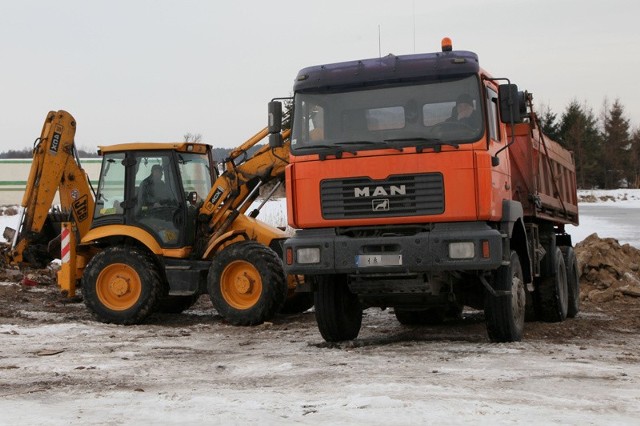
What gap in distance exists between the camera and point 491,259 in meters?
10.0

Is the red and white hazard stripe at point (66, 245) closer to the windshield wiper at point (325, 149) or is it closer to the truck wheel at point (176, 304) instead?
the truck wheel at point (176, 304)

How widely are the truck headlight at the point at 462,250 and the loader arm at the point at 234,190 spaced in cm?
486

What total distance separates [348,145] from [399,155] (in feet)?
1.84

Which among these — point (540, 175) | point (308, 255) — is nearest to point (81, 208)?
point (308, 255)

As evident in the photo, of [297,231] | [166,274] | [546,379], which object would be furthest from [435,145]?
[166,274]

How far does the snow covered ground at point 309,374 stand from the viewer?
6.96 meters

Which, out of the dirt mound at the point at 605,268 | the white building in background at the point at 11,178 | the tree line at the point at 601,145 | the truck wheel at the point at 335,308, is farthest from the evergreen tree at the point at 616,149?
the truck wheel at the point at 335,308

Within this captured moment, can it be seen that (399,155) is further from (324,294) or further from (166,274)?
(166,274)

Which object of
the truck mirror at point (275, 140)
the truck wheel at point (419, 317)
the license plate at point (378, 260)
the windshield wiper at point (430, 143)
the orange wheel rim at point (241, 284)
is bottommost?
the truck wheel at point (419, 317)

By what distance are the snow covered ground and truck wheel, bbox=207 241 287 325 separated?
0.28 meters

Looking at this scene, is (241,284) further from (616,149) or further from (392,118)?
(616,149)

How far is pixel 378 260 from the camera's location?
10.3 metres

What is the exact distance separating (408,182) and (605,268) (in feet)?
30.3

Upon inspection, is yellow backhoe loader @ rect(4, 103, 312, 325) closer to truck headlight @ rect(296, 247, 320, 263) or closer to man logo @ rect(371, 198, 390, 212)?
truck headlight @ rect(296, 247, 320, 263)
